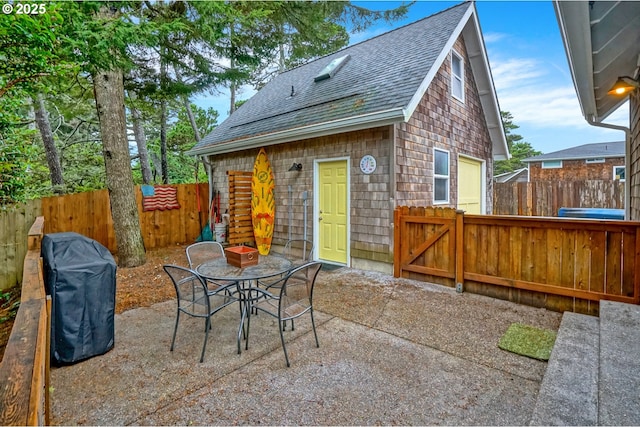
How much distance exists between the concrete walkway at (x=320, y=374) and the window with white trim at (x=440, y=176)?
338cm

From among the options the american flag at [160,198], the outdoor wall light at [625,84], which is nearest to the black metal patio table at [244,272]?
the outdoor wall light at [625,84]

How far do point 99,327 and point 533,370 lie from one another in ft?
12.2

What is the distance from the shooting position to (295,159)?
6.98m

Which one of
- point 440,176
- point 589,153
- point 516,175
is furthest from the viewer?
point 516,175

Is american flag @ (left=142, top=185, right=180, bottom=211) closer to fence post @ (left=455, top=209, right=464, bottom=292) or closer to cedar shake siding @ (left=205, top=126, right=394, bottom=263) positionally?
cedar shake siding @ (left=205, top=126, right=394, bottom=263)

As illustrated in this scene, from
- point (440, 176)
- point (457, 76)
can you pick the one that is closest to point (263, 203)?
point (440, 176)

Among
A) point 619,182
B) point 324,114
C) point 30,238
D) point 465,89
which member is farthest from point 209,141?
point 619,182

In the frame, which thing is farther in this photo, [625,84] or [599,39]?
[625,84]

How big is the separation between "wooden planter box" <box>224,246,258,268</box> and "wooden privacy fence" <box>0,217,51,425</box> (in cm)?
152

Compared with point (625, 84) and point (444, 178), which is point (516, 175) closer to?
point (444, 178)

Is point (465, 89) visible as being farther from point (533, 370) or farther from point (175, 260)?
point (175, 260)

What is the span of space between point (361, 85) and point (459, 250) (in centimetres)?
391

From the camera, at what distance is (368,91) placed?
6.16 meters

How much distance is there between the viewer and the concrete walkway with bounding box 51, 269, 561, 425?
6.94 ft
